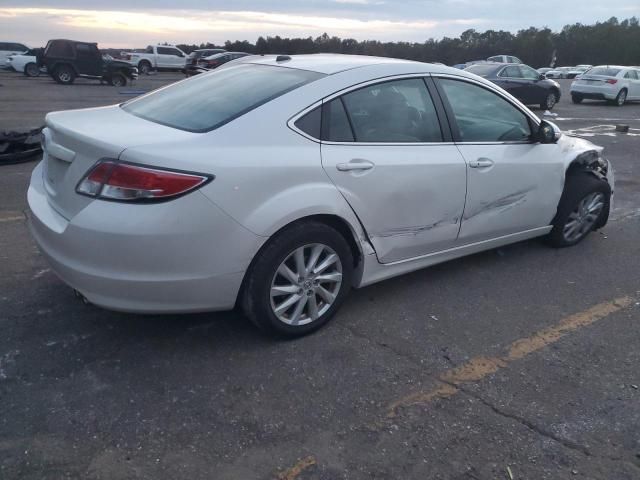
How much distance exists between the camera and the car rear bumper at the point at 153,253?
285 centimetres

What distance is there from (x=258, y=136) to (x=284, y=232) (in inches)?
21.2

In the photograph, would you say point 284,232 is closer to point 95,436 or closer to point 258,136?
point 258,136

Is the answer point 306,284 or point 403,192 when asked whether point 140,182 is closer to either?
point 306,284

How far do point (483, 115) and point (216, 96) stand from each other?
6.55 feet

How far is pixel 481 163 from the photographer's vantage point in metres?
4.16

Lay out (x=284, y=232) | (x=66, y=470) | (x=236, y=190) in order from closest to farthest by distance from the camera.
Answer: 1. (x=66, y=470)
2. (x=236, y=190)
3. (x=284, y=232)

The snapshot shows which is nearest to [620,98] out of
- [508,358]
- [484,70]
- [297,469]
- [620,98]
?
[620,98]

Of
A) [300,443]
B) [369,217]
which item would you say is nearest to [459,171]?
[369,217]

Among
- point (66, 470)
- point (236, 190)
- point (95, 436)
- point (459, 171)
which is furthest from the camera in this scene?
point (459, 171)

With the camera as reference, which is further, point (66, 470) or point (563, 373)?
point (563, 373)

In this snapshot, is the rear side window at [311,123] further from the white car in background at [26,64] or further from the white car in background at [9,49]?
the white car in background at [9,49]

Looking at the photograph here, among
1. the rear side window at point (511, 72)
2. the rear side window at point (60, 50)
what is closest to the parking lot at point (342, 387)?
the rear side window at point (511, 72)

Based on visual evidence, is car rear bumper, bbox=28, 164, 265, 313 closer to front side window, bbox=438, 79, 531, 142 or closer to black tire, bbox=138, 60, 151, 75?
front side window, bbox=438, 79, 531, 142

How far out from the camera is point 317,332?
3635 mm
